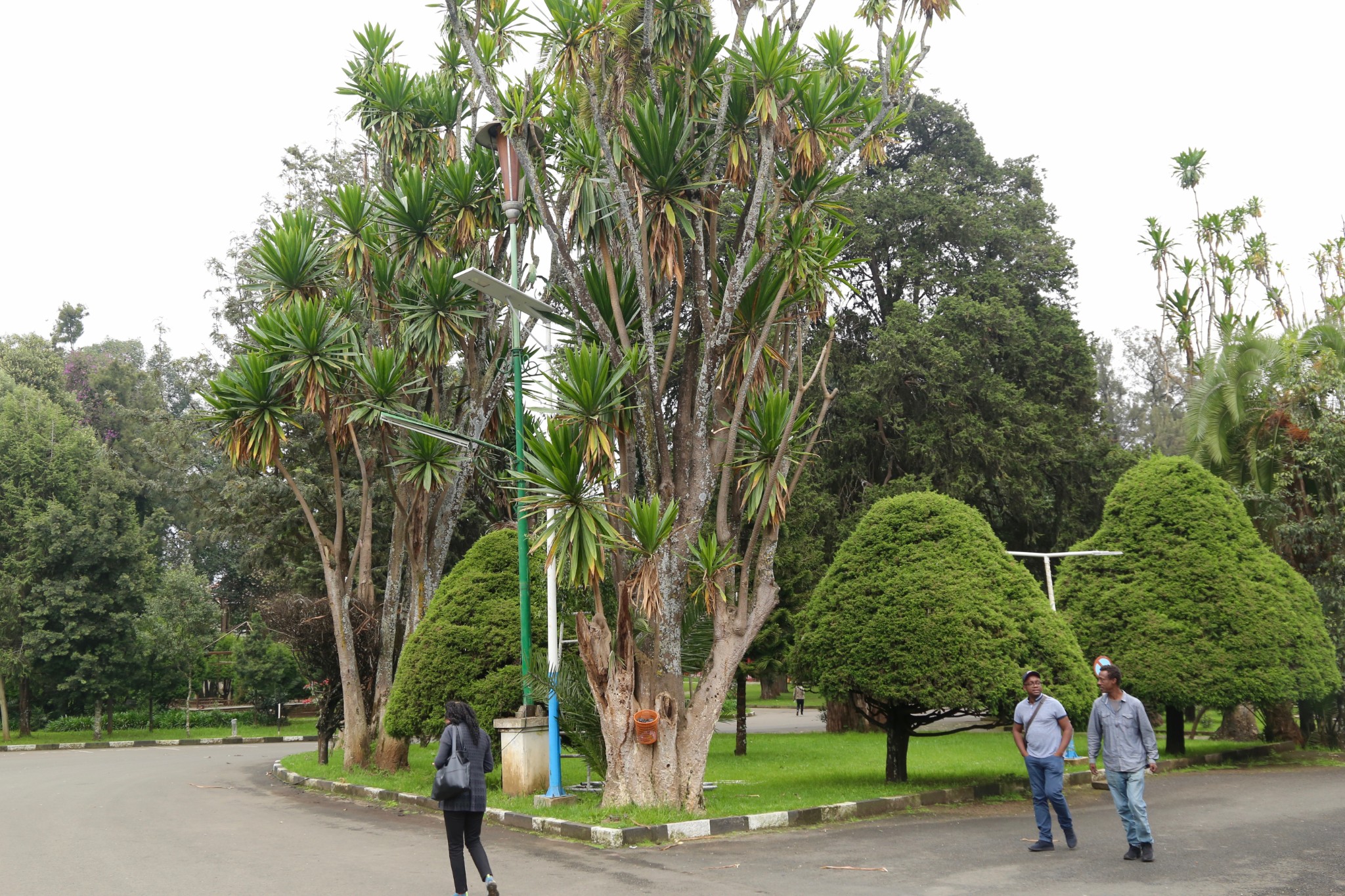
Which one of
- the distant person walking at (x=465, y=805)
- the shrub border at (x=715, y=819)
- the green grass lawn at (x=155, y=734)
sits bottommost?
the green grass lawn at (x=155, y=734)

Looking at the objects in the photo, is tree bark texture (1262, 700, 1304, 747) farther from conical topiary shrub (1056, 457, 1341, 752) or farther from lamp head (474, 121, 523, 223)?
lamp head (474, 121, 523, 223)

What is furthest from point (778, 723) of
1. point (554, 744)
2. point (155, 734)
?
point (554, 744)

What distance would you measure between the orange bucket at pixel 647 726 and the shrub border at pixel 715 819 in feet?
3.58

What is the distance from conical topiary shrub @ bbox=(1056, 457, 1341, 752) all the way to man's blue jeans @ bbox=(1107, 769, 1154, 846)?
853 centimetres

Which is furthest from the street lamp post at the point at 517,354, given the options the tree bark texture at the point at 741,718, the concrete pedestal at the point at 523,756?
the tree bark texture at the point at 741,718

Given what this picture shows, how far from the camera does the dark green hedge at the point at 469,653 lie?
597 inches

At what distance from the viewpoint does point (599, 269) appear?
1348 cm

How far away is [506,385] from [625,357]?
7.36 meters

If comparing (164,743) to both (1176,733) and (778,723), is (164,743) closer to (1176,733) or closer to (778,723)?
(778,723)

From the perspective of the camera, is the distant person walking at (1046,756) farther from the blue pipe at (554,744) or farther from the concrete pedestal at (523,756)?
the concrete pedestal at (523,756)

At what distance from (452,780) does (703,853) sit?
11.5 feet

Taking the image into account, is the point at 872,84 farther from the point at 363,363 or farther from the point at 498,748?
the point at 498,748

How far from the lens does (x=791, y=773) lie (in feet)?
56.1

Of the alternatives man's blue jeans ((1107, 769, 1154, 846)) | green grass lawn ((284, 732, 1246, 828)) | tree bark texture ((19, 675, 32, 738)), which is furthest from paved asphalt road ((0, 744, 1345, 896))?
tree bark texture ((19, 675, 32, 738))
